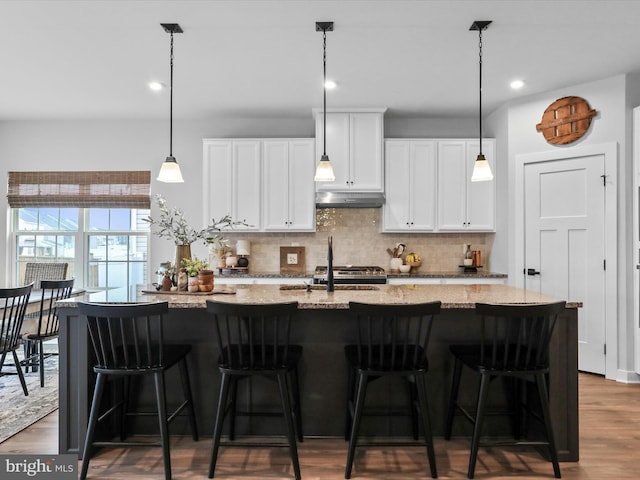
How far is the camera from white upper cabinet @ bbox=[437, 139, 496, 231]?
193 inches

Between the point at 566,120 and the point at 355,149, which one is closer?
the point at 566,120

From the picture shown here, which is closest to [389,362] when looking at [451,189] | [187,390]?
[187,390]

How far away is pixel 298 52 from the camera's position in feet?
11.3

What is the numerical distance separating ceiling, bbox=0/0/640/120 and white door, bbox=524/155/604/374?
0.82 m

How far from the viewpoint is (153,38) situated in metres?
3.20

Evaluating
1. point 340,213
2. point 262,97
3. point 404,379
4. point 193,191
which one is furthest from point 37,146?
point 404,379

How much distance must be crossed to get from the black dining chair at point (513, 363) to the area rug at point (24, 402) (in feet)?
8.91

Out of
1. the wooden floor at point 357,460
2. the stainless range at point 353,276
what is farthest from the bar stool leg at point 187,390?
the stainless range at point 353,276

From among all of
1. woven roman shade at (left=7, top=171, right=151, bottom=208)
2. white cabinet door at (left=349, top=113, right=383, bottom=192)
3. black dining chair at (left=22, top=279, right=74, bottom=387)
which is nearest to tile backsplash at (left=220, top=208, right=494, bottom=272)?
white cabinet door at (left=349, top=113, right=383, bottom=192)

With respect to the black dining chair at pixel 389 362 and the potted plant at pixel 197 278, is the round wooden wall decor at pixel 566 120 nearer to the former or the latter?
the black dining chair at pixel 389 362

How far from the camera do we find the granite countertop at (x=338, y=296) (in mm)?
2404

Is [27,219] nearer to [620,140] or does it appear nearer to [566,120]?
[566,120]

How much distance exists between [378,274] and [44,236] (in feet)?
13.1

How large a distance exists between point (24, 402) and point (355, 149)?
367 centimetres
